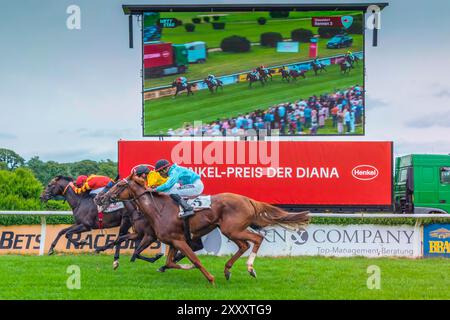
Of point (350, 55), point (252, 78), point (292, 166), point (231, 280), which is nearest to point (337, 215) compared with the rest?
point (292, 166)

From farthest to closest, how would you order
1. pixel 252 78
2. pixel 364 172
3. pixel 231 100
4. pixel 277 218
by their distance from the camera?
pixel 252 78 < pixel 231 100 < pixel 364 172 < pixel 277 218

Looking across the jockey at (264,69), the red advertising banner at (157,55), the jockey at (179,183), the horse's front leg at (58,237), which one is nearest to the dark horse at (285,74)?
the jockey at (264,69)

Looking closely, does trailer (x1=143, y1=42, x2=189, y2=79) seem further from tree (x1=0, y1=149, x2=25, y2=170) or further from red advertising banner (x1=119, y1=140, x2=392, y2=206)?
tree (x1=0, y1=149, x2=25, y2=170)

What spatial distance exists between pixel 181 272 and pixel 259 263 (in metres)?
1.84

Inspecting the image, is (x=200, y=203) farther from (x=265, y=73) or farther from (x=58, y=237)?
(x=265, y=73)

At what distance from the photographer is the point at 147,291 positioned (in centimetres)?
880

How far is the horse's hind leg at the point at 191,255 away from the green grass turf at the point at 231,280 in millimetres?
161

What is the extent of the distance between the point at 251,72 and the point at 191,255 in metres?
7.69

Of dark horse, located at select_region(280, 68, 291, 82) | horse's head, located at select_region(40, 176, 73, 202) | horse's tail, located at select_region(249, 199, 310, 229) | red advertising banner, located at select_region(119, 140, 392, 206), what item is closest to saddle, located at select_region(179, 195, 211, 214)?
horse's tail, located at select_region(249, 199, 310, 229)

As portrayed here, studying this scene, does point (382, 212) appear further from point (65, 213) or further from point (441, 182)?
point (65, 213)

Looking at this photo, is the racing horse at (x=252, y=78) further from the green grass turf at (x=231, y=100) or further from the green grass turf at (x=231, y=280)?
the green grass turf at (x=231, y=280)

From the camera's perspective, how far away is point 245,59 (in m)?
16.0

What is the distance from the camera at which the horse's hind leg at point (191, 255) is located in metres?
9.24

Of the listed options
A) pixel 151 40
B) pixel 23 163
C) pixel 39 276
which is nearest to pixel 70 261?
pixel 39 276
